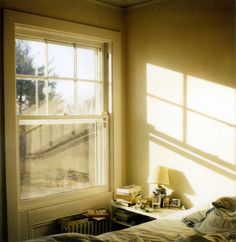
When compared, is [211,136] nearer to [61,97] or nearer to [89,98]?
[89,98]

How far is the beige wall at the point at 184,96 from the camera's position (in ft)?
10.2

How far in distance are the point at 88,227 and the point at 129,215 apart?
426 mm

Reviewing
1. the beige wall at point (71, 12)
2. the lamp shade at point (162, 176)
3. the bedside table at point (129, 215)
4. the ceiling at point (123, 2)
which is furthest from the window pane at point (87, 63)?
the bedside table at point (129, 215)

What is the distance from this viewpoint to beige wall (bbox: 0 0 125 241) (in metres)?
3.07

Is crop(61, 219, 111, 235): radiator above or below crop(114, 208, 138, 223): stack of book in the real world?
below

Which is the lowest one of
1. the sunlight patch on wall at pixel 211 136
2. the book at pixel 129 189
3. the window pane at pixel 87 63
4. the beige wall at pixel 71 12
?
the book at pixel 129 189

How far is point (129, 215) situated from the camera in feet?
11.7

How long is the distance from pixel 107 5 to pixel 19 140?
1.71 metres

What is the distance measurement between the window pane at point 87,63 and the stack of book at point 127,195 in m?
1.23

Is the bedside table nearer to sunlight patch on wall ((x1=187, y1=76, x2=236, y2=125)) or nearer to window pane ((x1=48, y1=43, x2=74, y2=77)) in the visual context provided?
sunlight patch on wall ((x1=187, y1=76, x2=236, y2=125))

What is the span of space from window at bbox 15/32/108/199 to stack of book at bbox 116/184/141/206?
0.91 feet

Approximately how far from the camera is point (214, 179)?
3.21 meters

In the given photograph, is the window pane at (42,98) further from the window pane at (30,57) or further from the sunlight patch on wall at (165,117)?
the sunlight patch on wall at (165,117)

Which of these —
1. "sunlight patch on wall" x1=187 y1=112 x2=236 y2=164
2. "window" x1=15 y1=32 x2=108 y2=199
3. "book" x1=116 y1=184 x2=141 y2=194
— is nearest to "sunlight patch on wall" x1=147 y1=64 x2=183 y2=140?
"sunlight patch on wall" x1=187 y1=112 x2=236 y2=164
